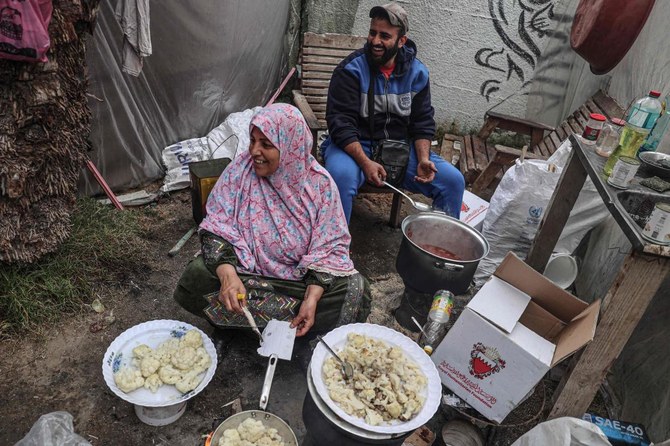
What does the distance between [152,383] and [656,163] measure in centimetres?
286

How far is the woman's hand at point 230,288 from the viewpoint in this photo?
2.32 metres

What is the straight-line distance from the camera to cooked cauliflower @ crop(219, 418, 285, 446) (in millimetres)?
1941

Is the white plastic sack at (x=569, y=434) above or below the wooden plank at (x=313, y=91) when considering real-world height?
below

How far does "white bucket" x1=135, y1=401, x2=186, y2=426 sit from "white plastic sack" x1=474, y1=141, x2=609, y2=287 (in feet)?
8.02

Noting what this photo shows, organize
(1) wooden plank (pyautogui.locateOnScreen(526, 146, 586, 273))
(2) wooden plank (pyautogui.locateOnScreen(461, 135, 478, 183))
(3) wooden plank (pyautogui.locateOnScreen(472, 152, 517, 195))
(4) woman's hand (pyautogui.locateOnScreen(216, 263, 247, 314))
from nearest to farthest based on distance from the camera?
1. (4) woman's hand (pyautogui.locateOnScreen(216, 263, 247, 314))
2. (1) wooden plank (pyautogui.locateOnScreen(526, 146, 586, 273))
3. (3) wooden plank (pyautogui.locateOnScreen(472, 152, 517, 195))
4. (2) wooden plank (pyautogui.locateOnScreen(461, 135, 478, 183))

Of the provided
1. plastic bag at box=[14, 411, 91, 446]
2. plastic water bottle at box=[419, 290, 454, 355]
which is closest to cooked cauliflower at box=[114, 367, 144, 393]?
plastic bag at box=[14, 411, 91, 446]

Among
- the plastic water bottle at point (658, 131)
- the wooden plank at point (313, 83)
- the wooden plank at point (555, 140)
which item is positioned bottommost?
the wooden plank at point (555, 140)

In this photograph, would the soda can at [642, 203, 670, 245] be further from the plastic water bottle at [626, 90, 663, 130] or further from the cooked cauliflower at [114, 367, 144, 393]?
the cooked cauliflower at [114, 367, 144, 393]

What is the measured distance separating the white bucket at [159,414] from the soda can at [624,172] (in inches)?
96.9

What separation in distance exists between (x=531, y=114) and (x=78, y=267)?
531 centimetres

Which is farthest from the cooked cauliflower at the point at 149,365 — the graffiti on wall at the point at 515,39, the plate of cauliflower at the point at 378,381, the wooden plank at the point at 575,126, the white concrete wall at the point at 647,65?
the graffiti on wall at the point at 515,39

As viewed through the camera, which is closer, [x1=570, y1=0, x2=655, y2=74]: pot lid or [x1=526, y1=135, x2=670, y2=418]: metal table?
[x1=526, y1=135, x2=670, y2=418]: metal table

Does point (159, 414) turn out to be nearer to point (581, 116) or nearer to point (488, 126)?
point (488, 126)

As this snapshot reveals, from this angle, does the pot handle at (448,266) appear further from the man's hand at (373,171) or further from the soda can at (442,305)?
the man's hand at (373,171)
